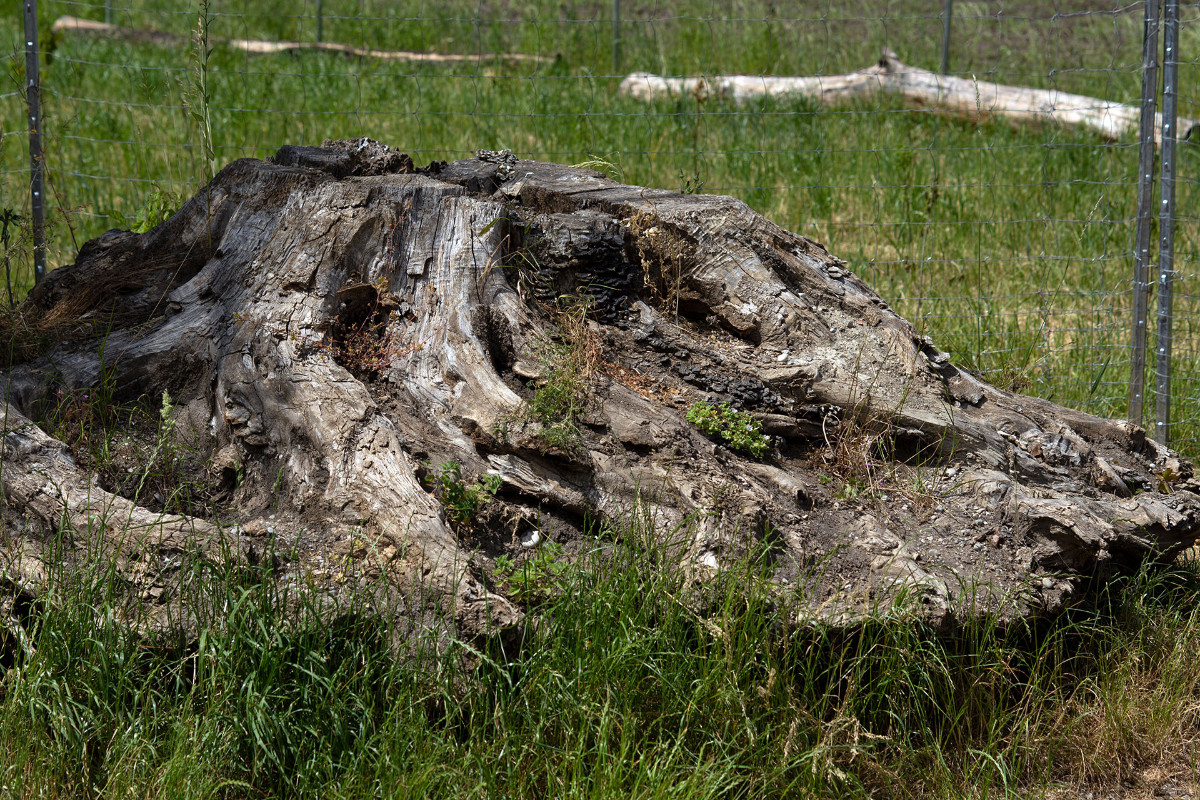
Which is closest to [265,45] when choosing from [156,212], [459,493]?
[156,212]

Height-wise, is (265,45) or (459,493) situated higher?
(265,45)

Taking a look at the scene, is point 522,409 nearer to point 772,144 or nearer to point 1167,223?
point 1167,223

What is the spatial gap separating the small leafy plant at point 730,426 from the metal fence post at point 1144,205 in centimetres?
270

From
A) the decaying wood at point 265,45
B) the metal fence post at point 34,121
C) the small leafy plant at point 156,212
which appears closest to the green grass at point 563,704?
the small leafy plant at point 156,212

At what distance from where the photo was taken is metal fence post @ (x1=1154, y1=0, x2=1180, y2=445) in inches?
191

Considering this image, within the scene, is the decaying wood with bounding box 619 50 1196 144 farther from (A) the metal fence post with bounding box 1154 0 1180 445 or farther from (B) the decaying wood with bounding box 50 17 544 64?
(A) the metal fence post with bounding box 1154 0 1180 445

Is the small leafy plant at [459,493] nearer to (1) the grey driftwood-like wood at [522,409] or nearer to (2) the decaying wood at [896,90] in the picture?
(1) the grey driftwood-like wood at [522,409]

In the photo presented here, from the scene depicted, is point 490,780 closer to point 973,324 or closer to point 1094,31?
point 973,324

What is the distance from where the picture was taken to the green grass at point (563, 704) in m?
2.38

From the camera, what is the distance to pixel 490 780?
7.80ft

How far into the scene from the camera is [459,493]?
2896 mm

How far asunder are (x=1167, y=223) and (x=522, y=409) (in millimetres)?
3776

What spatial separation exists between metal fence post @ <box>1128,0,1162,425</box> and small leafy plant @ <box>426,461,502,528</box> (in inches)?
144

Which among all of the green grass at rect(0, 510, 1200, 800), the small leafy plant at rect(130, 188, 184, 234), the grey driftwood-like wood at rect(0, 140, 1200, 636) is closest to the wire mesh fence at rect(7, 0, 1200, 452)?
the small leafy plant at rect(130, 188, 184, 234)
